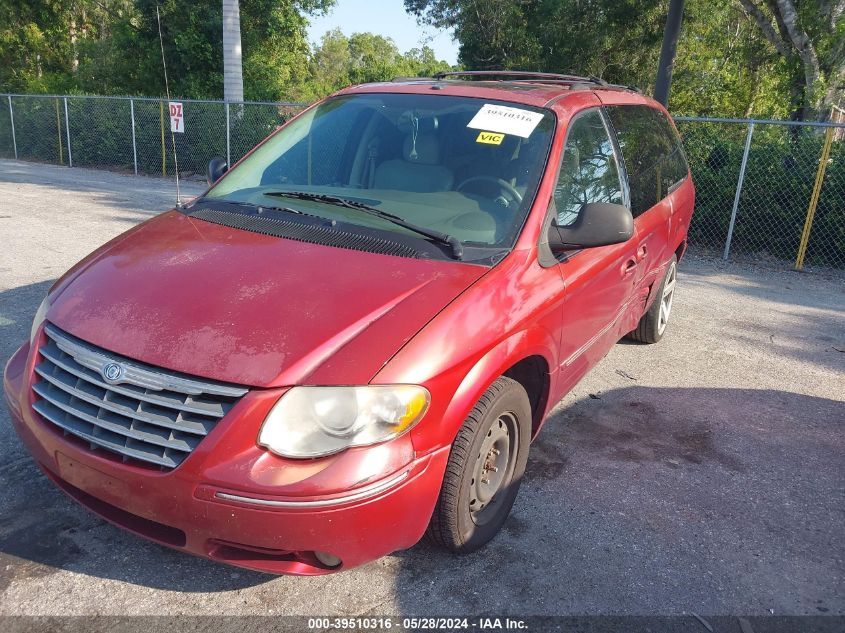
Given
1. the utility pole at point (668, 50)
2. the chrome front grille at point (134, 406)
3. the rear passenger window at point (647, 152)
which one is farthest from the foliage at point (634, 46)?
the chrome front grille at point (134, 406)

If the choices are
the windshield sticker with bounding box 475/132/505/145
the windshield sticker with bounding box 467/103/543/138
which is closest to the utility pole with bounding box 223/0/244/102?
the windshield sticker with bounding box 467/103/543/138

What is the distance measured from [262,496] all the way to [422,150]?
6.52ft

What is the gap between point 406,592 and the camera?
2596mm

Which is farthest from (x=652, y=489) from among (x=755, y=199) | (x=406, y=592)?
(x=755, y=199)

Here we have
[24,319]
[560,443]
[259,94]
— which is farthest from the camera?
[259,94]

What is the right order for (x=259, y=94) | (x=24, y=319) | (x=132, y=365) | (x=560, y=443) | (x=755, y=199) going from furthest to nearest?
(x=259, y=94) < (x=755, y=199) < (x=24, y=319) < (x=560, y=443) < (x=132, y=365)

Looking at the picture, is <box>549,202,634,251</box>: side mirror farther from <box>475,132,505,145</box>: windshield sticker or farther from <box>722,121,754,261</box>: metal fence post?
<box>722,121,754,261</box>: metal fence post

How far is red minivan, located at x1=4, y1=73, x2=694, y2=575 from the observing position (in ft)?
7.09

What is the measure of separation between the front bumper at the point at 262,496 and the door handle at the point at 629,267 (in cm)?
200

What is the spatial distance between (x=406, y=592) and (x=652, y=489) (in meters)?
1.53

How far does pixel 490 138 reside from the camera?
11.0ft

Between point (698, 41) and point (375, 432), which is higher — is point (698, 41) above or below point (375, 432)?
above

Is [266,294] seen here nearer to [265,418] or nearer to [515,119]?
[265,418]

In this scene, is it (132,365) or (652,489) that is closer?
(132,365)
